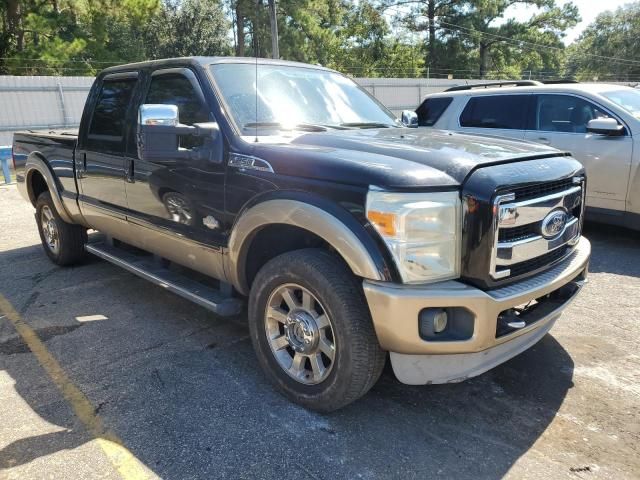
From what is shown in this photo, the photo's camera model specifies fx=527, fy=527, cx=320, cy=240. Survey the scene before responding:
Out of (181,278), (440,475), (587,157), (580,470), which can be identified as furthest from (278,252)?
(587,157)

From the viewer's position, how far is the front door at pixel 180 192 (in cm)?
349

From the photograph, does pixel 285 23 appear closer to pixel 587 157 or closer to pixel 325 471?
→ pixel 587 157

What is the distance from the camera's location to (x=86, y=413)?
3.09 m

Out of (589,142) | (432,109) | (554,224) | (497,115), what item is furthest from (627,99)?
(554,224)

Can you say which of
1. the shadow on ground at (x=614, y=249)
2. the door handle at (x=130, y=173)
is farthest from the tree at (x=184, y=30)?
the door handle at (x=130, y=173)

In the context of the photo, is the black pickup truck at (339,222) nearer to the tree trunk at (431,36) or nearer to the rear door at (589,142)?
the rear door at (589,142)

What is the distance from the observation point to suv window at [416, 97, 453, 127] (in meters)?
7.76

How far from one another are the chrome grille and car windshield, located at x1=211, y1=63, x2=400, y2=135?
58.2 inches

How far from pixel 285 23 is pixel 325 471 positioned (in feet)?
122

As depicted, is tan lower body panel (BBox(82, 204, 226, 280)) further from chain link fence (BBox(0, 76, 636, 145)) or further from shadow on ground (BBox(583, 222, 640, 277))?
chain link fence (BBox(0, 76, 636, 145))

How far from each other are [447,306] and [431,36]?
46758 millimetres

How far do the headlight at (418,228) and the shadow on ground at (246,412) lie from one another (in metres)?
0.92

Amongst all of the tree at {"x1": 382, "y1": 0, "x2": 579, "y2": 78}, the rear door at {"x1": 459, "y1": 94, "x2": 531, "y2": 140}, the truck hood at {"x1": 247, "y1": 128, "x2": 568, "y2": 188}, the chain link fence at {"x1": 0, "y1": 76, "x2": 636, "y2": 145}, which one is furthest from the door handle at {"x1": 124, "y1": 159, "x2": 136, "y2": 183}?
the tree at {"x1": 382, "y1": 0, "x2": 579, "y2": 78}

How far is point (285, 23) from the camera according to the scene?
35.9m
